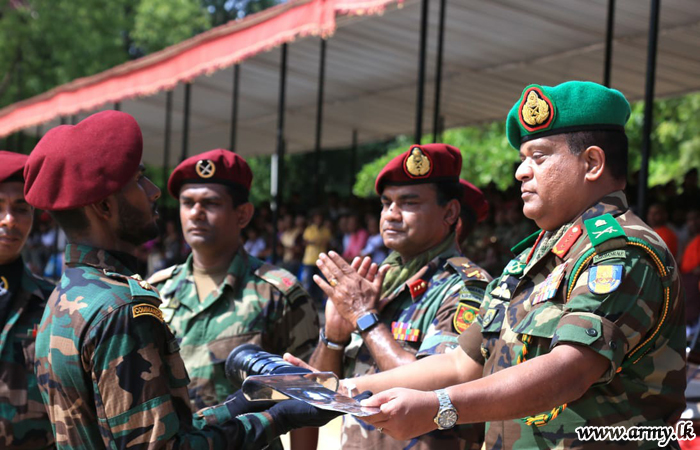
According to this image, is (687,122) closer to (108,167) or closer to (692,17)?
(692,17)

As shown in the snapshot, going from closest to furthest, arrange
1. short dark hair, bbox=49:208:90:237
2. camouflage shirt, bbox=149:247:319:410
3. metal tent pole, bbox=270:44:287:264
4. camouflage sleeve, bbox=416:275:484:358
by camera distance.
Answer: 1. short dark hair, bbox=49:208:90:237
2. camouflage sleeve, bbox=416:275:484:358
3. camouflage shirt, bbox=149:247:319:410
4. metal tent pole, bbox=270:44:287:264

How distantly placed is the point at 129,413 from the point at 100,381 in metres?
0.11

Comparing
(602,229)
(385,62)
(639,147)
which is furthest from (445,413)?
(639,147)

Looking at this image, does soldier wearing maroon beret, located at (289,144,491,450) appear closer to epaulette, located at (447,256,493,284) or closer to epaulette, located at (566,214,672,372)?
epaulette, located at (447,256,493,284)

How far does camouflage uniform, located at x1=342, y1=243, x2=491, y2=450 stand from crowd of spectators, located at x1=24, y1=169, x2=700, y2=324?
216 centimetres

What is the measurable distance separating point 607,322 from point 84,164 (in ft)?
4.49

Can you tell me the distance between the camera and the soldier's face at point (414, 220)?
3244mm

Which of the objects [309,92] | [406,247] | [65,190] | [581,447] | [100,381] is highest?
[309,92]

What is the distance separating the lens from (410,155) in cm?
327

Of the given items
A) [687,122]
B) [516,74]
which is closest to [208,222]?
[516,74]

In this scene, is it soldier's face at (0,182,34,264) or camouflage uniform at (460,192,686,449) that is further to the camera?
soldier's face at (0,182,34,264)

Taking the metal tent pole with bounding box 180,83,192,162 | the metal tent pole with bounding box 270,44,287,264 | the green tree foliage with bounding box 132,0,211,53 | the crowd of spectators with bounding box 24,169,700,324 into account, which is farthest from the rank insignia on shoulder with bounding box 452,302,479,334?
the green tree foliage with bounding box 132,0,211,53

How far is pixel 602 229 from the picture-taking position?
1982 mm

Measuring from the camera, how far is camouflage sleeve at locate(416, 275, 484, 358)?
9.02 feet
